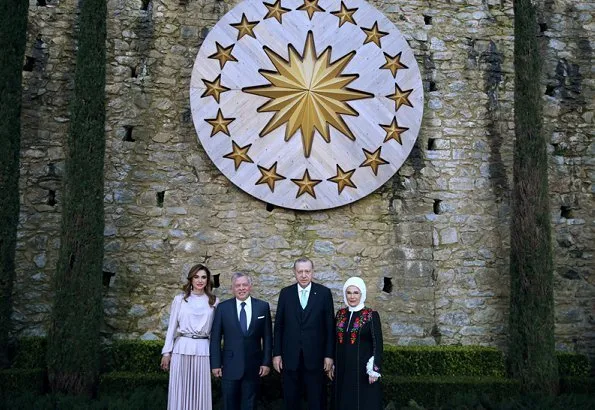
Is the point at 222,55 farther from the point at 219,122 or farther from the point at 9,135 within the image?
the point at 9,135

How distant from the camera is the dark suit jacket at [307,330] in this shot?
463 centimetres

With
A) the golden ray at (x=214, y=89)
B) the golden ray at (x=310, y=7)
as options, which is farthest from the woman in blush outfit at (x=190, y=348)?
the golden ray at (x=310, y=7)

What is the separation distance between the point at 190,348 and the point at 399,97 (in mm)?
4066

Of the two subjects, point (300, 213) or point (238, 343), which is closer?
point (238, 343)

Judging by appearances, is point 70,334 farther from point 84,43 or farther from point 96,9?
point 96,9

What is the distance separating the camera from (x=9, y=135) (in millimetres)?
6133

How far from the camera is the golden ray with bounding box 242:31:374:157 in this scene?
6.89m

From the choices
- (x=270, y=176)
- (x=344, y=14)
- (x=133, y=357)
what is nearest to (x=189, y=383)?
(x=133, y=357)

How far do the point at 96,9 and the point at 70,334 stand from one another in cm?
351

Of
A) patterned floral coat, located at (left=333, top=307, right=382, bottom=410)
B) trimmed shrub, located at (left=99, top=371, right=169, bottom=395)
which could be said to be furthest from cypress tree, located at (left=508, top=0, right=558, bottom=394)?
trimmed shrub, located at (left=99, top=371, right=169, bottom=395)

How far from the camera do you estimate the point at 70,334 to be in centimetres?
577

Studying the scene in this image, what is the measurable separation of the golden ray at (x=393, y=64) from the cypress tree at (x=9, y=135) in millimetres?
4169

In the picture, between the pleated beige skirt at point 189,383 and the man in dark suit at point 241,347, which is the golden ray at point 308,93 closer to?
the man in dark suit at point 241,347

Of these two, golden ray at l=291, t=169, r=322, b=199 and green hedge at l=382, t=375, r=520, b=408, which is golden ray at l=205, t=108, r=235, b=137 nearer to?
golden ray at l=291, t=169, r=322, b=199
